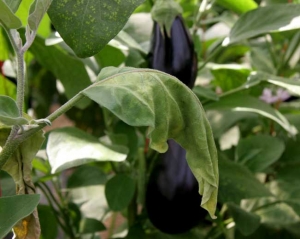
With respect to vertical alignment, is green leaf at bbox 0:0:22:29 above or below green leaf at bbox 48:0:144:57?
above

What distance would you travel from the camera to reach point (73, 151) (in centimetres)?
36

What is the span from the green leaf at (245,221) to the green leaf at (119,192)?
0.10 metres

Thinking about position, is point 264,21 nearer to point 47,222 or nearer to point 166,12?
point 166,12

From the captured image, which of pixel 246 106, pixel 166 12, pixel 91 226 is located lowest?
pixel 91 226

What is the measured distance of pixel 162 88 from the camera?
260mm

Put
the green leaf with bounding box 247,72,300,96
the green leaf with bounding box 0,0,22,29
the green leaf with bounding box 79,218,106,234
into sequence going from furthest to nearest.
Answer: the green leaf with bounding box 79,218,106,234
the green leaf with bounding box 247,72,300,96
the green leaf with bounding box 0,0,22,29

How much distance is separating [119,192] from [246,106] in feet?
0.43

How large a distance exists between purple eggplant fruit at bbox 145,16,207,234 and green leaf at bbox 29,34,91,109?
0.06 m

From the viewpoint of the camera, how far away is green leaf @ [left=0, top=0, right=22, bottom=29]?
0.80 feet

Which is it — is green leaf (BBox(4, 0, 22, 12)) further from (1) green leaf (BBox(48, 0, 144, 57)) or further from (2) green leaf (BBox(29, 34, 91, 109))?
(2) green leaf (BBox(29, 34, 91, 109))

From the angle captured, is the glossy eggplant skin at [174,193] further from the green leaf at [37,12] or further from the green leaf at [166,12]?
the green leaf at [37,12]

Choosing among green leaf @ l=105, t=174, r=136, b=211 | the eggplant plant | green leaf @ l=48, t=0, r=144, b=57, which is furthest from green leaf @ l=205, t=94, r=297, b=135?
green leaf @ l=48, t=0, r=144, b=57

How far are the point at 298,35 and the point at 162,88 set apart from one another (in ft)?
1.19

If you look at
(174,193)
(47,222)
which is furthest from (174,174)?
(47,222)
